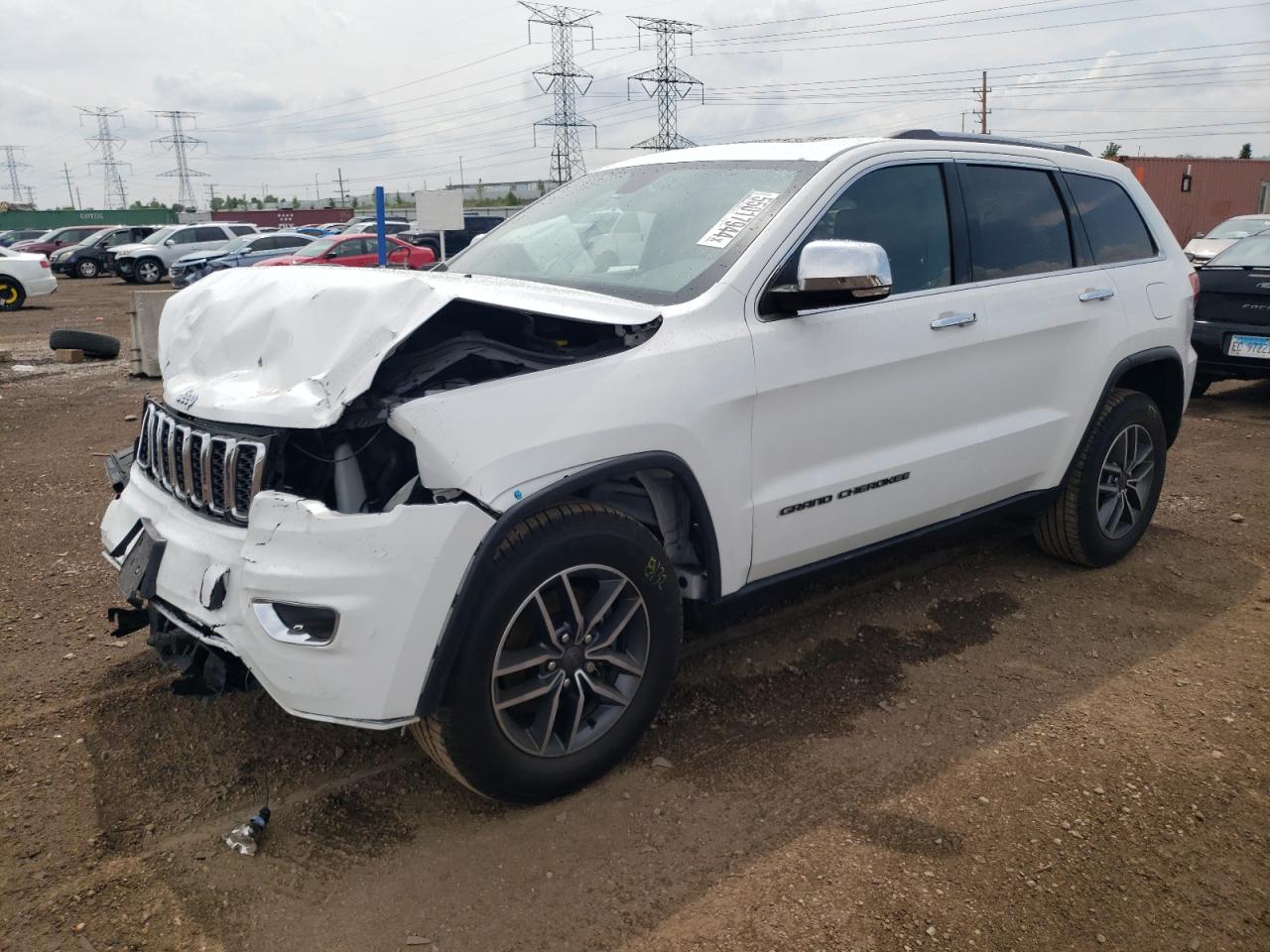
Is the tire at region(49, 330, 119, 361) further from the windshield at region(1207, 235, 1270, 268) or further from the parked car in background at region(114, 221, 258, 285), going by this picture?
the parked car in background at region(114, 221, 258, 285)

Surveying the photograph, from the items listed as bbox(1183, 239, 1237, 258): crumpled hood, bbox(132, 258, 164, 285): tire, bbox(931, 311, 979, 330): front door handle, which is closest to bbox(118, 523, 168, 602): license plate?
bbox(931, 311, 979, 330): front door handle

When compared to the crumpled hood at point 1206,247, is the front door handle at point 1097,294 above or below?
above

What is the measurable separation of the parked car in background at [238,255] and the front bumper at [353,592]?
2242cm

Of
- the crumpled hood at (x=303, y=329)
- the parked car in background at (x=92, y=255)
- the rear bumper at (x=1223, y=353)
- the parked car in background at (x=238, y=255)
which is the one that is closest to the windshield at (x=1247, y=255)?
the rear bumper at (x=1223, y=353)

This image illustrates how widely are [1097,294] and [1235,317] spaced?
16.8 feet

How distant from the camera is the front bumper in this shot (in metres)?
2.41

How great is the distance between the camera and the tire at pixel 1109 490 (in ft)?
14.8

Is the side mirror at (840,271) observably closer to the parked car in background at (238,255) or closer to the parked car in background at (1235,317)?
the parked car in background at (1235,317)

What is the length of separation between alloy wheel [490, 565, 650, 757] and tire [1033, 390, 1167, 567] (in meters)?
2.54

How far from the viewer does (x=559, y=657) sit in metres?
2.79

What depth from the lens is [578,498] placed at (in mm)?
2834

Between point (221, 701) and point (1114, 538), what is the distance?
13.3ft

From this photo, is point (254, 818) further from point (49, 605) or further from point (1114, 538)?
point (1114, 538)

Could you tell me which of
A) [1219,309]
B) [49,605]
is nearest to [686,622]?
[49,605]
